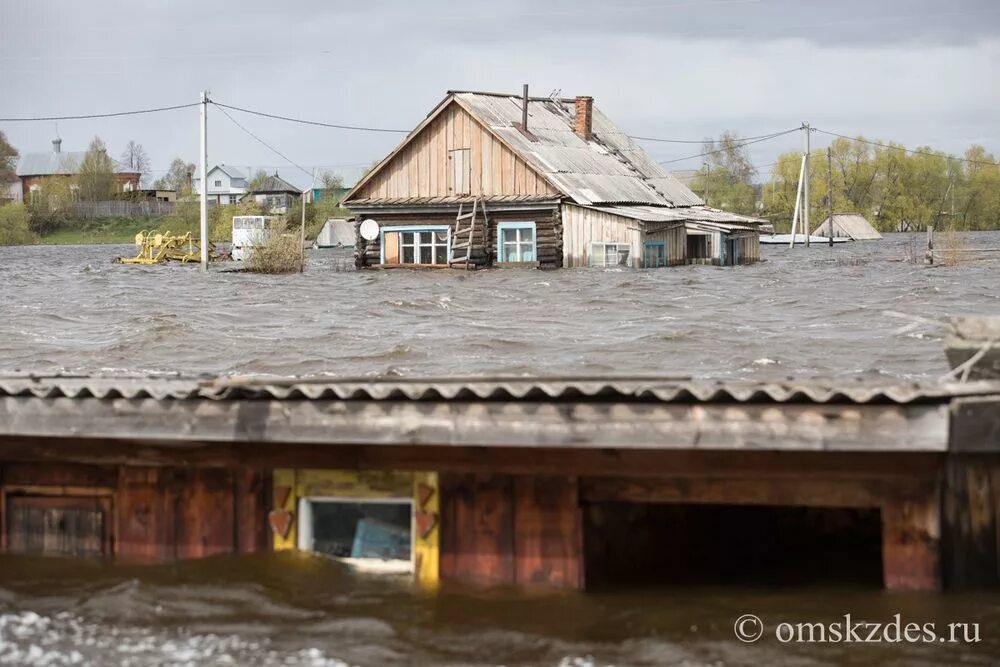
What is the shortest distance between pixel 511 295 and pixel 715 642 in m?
22.5

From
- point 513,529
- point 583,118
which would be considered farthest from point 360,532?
point 583,118

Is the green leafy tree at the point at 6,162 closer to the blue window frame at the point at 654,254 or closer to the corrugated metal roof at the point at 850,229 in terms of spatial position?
the corrugated metal roof at the point at 850,229

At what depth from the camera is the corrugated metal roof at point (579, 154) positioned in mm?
37594

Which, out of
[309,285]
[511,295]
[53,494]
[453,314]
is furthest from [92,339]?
[53,494]

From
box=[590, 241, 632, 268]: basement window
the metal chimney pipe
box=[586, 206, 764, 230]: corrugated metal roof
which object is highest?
the metal chimney pipe

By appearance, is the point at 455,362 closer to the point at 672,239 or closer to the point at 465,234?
the point at 465,234

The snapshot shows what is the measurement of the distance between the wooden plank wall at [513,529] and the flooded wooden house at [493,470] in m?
0.01

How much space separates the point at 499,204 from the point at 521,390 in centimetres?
3100

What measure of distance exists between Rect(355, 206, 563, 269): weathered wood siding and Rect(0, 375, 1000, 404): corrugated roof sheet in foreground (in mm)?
29346

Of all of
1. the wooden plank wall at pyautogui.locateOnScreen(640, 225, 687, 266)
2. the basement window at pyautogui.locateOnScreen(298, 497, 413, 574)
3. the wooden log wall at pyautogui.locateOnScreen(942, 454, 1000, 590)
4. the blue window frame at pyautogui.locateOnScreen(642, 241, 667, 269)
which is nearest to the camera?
the wooden log wall at pyautogui.locateOnScreen(942, 454, 1000, 590)

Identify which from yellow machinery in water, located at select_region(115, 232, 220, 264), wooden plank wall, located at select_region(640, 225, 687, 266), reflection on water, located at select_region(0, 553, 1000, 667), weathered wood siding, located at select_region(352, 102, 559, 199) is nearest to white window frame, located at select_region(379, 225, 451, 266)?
weathered wood siding, located at select_region(352, 102, 559, 199)

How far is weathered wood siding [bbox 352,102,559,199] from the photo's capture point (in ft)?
123

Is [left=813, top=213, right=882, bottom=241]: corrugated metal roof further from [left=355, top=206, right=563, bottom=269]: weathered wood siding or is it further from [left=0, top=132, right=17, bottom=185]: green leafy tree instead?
[left=0, top=132, right=17, bottom=185]: green leafy tree
